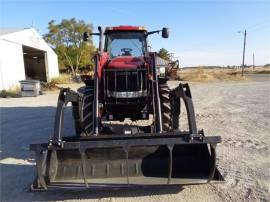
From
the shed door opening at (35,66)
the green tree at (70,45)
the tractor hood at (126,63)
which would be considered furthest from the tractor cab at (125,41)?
the green tree at (70,45)

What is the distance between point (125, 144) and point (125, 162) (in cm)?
63

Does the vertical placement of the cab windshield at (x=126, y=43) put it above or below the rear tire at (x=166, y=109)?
above

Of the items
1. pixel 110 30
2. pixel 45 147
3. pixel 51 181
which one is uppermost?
pixel 110 30

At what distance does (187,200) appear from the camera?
12.5 feet

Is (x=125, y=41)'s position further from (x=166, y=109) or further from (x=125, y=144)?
(x=125, y=144)

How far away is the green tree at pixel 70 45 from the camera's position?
44.5 m

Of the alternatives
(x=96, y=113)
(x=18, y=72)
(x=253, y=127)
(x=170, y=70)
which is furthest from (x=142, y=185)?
(x=170, y=70)

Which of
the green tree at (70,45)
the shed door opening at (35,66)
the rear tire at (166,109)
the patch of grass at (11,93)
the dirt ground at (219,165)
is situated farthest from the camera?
the green tree at (70,45)

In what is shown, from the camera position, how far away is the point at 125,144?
367cm

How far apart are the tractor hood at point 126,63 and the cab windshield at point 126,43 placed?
0.66m

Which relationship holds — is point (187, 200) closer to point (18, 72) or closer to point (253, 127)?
point (253, 127)

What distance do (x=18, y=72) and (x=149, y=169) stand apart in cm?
1853

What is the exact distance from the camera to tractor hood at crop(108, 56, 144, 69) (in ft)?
18.4

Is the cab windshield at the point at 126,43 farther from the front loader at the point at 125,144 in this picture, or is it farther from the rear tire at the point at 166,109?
the rear tire at the point at 166,109
